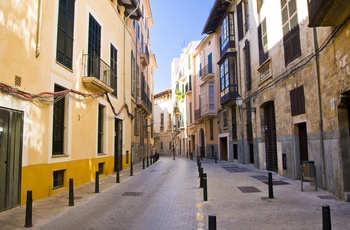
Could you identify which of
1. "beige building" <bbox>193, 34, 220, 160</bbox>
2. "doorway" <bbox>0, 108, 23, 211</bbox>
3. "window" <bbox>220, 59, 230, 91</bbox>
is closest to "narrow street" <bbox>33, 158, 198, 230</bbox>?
"doorway" <bbox>0, 108, 23, 211</bbox>

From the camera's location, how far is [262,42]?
15.8 meters

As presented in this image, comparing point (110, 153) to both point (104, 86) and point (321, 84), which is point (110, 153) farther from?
point (321, 84)

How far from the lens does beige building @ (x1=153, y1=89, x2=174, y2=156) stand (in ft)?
190

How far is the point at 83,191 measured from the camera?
34.3ft

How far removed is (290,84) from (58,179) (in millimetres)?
9332

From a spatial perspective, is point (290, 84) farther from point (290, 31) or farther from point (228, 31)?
point (228, 31)

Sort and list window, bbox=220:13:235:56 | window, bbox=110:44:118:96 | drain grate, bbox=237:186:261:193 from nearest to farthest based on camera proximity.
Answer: drain grate, bbox=237:186:261:193 < window, bbox=110:44:118:96 < window, bbox=220:13:235:56

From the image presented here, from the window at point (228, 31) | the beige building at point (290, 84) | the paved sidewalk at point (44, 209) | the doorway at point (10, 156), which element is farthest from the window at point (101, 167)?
the window at point (228, 31)

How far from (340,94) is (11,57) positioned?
8322 mm

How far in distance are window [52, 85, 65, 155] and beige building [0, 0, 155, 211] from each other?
0.11 feet

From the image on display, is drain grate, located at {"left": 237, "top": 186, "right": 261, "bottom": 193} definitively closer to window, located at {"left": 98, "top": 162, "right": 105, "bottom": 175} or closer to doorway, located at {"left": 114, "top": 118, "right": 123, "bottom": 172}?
window, located at {"left": 98, "top": 162, "right": 105, "bottom": 175}

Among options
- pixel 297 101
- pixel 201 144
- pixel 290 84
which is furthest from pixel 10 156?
pixel 201 144

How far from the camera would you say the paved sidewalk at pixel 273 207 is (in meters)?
5.93

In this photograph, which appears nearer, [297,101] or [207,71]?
[297,101]
